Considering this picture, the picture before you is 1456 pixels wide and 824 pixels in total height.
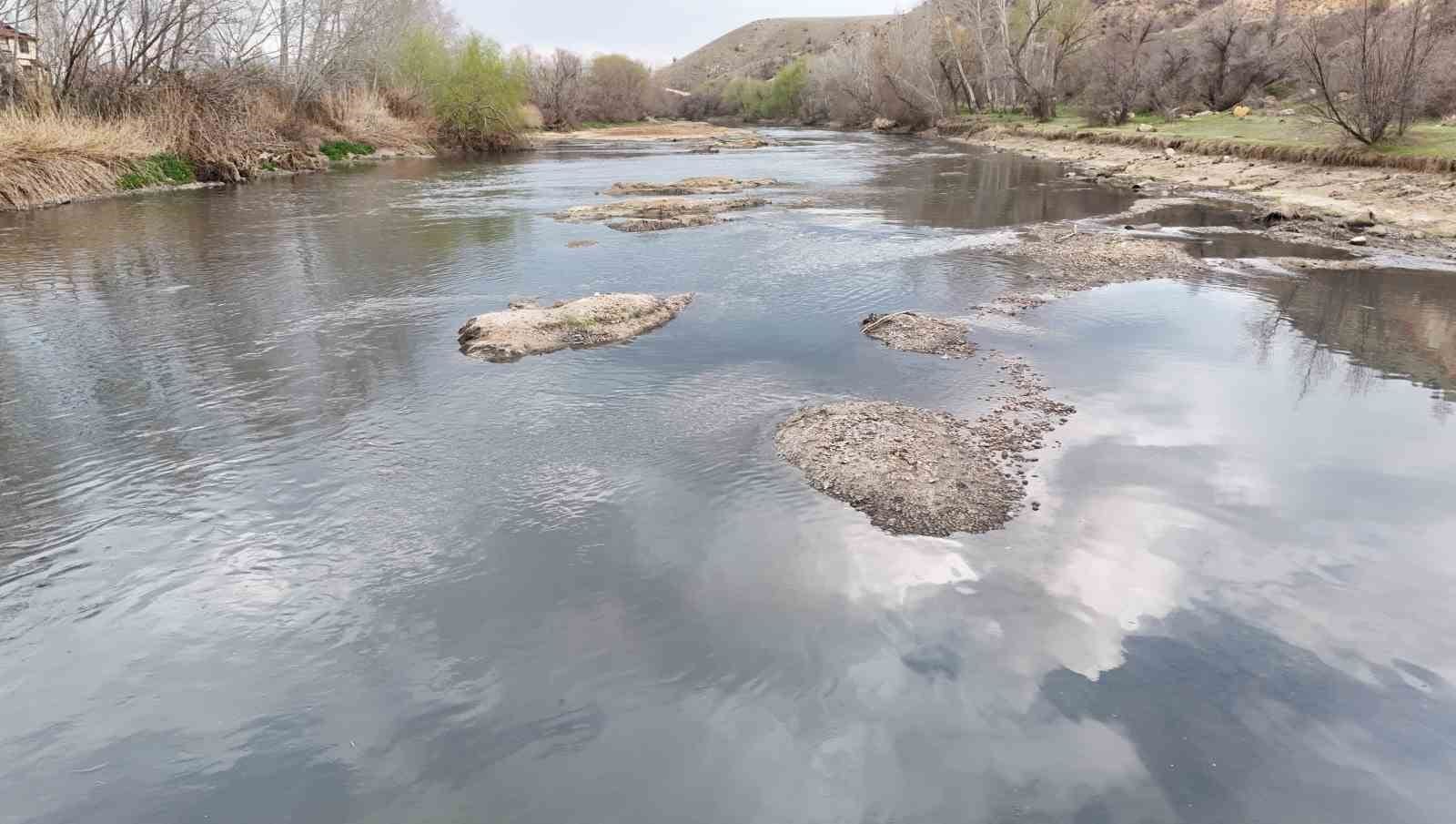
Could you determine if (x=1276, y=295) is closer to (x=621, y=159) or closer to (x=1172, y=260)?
(x=1172, y=260)

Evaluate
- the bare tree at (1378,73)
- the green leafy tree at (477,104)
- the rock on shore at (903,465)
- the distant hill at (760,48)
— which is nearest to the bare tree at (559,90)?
the green leafy tree at (477,104)

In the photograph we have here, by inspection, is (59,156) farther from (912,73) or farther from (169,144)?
(912,73)

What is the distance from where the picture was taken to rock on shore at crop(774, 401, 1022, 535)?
6340mm

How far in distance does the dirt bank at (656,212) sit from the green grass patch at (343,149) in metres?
19.6

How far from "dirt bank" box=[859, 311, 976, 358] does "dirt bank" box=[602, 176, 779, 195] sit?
50.1 ft

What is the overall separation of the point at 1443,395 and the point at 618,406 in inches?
344

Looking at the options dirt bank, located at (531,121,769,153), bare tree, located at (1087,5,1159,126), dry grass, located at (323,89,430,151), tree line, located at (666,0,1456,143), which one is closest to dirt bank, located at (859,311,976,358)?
tree line, located at (666,0,1456,143)

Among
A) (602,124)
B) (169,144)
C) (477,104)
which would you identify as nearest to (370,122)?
(477,104)

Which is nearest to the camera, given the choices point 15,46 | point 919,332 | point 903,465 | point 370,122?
point 903,465

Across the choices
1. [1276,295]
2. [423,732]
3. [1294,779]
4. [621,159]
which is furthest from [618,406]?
[621,159]

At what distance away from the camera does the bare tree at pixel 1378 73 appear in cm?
2009

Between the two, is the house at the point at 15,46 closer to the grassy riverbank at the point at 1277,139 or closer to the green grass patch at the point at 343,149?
the green grass patch at the point at 343,149

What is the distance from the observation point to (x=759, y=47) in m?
167

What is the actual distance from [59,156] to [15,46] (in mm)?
7771
